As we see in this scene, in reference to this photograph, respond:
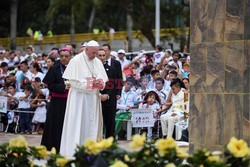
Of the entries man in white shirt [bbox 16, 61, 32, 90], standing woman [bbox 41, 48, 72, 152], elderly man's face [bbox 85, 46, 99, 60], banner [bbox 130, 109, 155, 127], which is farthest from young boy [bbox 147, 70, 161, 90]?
elderly man's face [bbox 85, 46, 99, 60]

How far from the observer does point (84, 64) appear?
1444 cm

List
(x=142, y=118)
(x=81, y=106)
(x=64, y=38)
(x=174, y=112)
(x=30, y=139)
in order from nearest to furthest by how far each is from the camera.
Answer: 1. (x=81, y=106)
2. (x=174, y=112)
3. (x=142, y=118)
4. (x=30, y=139)
5. (x=64, y=38)

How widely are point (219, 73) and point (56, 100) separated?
4.04 metres

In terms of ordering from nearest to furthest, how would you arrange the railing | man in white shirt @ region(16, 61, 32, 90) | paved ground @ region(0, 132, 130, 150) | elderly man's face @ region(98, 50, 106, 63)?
elderly man's face @ region(98, 50, 106, 63), paved ground @ region(0, 132, 130, 150), man in white shirt @ region(16, 61, 32, 90), the railing

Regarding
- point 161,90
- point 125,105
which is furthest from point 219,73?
point 125,105

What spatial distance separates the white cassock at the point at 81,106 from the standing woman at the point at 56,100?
953mm

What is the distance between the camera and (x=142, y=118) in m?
19.4

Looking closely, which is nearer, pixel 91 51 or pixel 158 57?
pixel 91 51

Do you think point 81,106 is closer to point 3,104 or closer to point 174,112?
point 174,112

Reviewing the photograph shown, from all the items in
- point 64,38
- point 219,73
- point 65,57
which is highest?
point 64,38

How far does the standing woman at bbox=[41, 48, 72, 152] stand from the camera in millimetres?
15469

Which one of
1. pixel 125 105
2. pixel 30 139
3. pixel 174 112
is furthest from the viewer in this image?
pixel 125 105

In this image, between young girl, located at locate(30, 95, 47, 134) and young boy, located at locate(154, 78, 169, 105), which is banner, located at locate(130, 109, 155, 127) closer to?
young boy, located at locate(154, 78, 169, 105)

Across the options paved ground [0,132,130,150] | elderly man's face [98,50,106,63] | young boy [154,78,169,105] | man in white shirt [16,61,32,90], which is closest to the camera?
elderly man's face [98,50,106,63]
